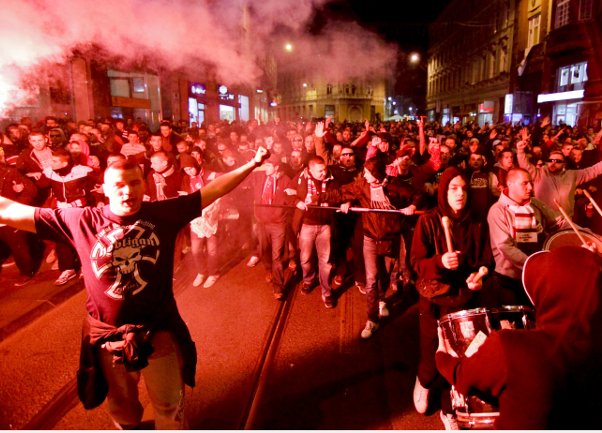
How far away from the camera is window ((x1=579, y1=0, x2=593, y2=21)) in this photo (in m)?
24.8

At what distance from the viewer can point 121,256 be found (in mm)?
2504

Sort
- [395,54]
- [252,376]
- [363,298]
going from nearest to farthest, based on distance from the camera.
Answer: [252,376] → [363,298] → [395,54]

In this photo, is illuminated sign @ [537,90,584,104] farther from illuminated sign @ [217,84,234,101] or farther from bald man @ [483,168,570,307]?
bald man @ [483,168,570,307]

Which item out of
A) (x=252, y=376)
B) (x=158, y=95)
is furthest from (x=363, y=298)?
(x=158, y=95)

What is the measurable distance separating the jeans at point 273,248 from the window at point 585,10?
2850 centimetres

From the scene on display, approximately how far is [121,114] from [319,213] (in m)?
16.5

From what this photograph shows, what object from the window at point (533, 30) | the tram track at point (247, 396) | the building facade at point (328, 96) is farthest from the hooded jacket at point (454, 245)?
the window at point (533, 30)

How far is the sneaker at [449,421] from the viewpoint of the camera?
126 inches

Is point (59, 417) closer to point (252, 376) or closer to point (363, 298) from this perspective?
point (252, 376)

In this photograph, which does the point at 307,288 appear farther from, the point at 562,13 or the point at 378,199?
the point at 562,13

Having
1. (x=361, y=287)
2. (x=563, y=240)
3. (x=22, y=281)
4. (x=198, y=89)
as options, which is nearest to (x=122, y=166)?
(x=563, y=240)

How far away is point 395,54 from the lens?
17.4 m

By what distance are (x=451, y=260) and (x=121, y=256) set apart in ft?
7.61

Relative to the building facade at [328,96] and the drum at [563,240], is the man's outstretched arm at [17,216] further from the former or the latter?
the building facade at [328,96]
